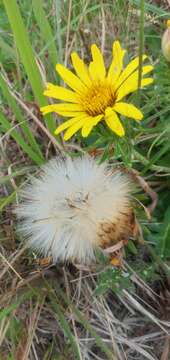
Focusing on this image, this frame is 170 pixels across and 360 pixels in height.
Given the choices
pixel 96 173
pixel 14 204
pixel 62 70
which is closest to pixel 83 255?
pixel 96 173

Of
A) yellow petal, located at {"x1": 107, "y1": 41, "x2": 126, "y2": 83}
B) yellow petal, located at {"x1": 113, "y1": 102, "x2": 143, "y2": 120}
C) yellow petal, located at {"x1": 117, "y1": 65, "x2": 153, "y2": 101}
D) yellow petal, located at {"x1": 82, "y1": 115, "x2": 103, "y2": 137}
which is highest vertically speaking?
yellow petal, located at {"x1": 107, "y1": 41, "x2": 126, "y2": 83}

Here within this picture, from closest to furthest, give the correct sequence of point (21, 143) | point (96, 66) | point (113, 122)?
point (113, 122)
point (96, 66)
point (21, 143)

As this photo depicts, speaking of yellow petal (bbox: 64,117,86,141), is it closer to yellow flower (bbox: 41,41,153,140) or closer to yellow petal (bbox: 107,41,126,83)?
A: yellow flower (bbox: 41,41,153,140)

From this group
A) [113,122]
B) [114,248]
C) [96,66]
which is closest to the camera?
[113,122]

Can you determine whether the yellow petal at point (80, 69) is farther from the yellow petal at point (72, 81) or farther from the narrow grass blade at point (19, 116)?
the narrow grass blade at point (19, 116)

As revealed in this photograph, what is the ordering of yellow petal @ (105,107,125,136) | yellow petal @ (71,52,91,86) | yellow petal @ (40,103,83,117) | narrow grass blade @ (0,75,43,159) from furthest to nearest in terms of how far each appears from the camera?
1. narrow grass blade @ (0,75,43,159)
2. yellow petal @ (71,52,91,86)
3. yellow petal @ (40,103,83,117)
4. yellow petal @ (105,107,125,136)

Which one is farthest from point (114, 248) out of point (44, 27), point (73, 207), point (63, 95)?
point (44, 27)

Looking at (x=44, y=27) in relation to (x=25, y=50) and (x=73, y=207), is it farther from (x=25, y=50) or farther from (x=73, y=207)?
(x=73, y=207)

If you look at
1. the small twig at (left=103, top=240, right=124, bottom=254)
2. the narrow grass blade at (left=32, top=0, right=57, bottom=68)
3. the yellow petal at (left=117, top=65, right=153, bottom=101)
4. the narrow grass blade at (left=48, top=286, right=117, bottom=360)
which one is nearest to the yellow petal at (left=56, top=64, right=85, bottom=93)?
the yellow petal at (left=117, top=65, right=153, bottom=101)

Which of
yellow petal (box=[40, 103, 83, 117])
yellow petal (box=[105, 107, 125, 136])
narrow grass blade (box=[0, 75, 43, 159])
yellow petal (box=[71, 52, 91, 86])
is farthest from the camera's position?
narrow grass blade (box=[0, 75, 43, 159])
